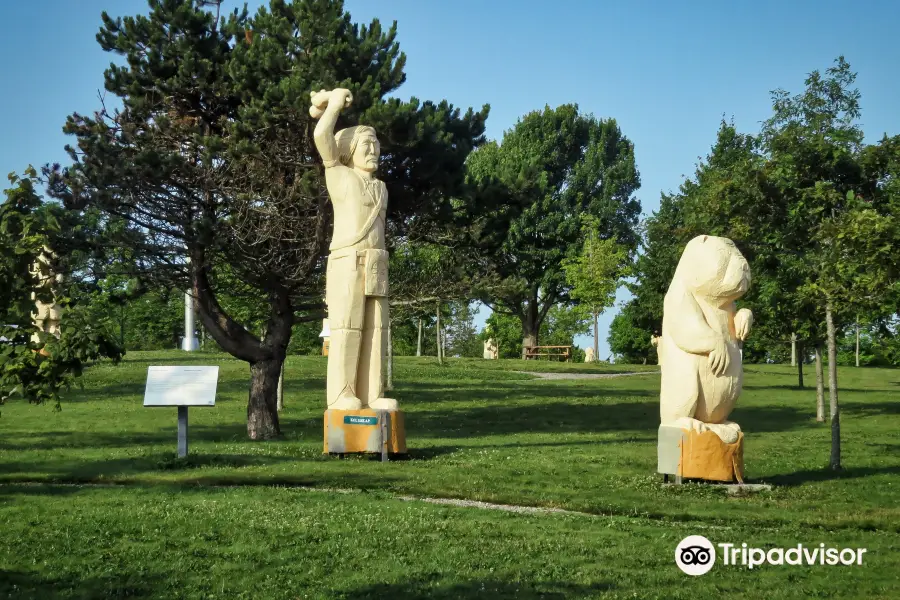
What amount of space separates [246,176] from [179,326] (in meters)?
41.5

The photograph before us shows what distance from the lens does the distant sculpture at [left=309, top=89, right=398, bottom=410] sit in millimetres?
17062

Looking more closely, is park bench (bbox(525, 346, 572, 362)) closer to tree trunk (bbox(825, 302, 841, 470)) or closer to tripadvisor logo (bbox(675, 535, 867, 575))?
Result: tree trunk (bbox(825, 302, 841, 470))

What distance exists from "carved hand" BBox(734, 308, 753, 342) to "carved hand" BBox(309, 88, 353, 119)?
7250mm

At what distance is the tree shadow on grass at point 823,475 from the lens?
14531mm

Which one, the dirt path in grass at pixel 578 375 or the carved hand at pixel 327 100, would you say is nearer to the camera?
the carved hand at pixel 327 100

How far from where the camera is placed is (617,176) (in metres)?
53.9

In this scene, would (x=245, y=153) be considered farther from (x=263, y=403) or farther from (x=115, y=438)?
(x=115, y=438)

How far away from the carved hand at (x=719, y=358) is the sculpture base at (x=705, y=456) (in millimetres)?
847

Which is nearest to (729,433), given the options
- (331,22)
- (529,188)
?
(529,188)

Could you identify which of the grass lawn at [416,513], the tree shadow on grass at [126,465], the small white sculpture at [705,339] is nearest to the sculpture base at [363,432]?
the grass lawn at [416,513]

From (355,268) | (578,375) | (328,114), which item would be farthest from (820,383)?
(578,375)

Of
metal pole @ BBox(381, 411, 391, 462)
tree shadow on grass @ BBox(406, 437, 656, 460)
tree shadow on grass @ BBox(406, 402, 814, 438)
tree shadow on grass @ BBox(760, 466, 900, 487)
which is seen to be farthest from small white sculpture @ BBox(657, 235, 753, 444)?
tree shadow on grass @ BBox(406, 402, 814, 438)

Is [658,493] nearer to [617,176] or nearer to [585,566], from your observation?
[585,566]

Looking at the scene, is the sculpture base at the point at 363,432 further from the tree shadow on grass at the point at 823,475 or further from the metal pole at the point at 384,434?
the tree shadow on grass at the point at 823,475
